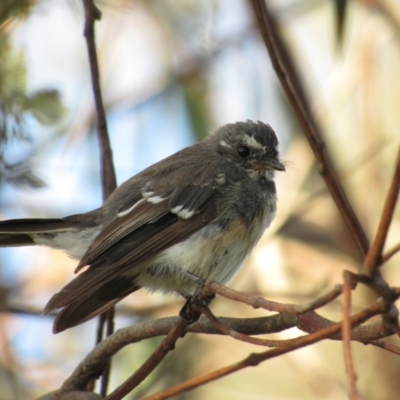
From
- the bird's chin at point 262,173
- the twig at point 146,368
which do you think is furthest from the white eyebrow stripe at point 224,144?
the twig at point 146,368

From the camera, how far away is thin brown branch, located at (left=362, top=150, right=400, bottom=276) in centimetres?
134

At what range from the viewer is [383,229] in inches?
53.4

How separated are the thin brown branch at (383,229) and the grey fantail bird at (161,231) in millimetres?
1595

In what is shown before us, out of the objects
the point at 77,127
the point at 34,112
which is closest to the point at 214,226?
the point at 34,112

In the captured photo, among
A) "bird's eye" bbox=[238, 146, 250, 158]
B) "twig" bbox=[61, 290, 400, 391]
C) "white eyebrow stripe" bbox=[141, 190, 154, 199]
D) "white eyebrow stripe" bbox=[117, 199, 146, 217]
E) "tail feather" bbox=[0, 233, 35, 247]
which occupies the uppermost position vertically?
"bird's eye" bbox=[238, 146, 250, 158]

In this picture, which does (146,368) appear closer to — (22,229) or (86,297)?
(86,297)

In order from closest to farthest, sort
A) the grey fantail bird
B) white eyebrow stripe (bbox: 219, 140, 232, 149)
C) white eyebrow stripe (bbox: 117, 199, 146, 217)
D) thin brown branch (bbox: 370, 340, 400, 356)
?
thin brown branch (bbox: 370, 340, 400, 356)
the grey fantail bird
white eyebrow stripe (bbox: 117, 199, 146, 217)
white eyebrow stripe (bbox: 219, 140, 232, 149)

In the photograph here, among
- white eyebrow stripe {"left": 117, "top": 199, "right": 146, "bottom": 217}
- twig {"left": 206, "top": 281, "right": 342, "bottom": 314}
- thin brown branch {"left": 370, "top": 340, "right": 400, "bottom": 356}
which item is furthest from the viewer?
white eyebrow stripe {"left": 117, "top": 199, "right": 146, "bottom": 217}

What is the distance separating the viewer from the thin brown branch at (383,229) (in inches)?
52.9

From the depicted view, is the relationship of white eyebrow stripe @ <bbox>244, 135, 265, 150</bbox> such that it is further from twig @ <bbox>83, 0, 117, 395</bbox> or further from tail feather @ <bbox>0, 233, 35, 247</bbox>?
tail feather @ <bbox>0, 233, 35, 247</bbox>

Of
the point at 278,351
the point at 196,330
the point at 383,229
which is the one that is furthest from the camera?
the point at 196,330

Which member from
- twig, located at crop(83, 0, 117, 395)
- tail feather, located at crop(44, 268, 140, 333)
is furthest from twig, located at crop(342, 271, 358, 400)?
twig, located at crop(83, 0, 117, 395)

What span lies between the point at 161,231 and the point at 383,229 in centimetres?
192

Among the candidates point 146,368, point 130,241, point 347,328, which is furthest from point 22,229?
point 347,328
